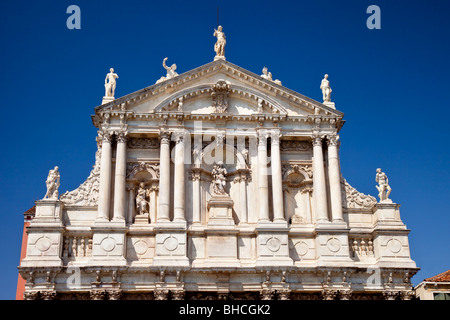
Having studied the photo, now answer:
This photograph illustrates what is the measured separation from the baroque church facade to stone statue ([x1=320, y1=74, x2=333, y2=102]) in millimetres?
52

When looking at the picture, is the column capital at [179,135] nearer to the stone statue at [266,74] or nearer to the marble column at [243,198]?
the marble column at [243,198]

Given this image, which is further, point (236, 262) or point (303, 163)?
point (303, 163)

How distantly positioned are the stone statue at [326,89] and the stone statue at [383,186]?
4083mm

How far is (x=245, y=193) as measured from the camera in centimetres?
2711

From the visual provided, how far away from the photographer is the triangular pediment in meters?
27.7

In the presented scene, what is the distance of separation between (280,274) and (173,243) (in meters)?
4.23

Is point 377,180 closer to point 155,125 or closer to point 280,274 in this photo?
point 280,274

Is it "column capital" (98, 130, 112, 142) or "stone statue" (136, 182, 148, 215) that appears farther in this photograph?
"column capital" (98, 130, 112, 142)

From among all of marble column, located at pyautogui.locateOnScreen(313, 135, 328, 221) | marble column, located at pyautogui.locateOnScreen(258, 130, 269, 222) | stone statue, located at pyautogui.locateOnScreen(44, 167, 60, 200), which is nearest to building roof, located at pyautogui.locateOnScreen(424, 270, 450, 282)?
marble column, located at pyautogui.locateOnScreen(313, 135, 328, 221)

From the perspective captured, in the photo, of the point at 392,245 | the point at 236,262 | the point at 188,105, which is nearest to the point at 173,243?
the point at 236,262

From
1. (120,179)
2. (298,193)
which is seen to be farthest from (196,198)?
(298,193)

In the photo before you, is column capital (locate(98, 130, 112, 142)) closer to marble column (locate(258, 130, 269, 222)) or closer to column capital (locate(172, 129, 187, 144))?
column capital (locate(172, 129, 187, 144))

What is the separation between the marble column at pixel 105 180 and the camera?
25.6 meters

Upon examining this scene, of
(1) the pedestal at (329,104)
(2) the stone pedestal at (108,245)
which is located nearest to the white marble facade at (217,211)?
(2) the stone pedestal at (108,245)
